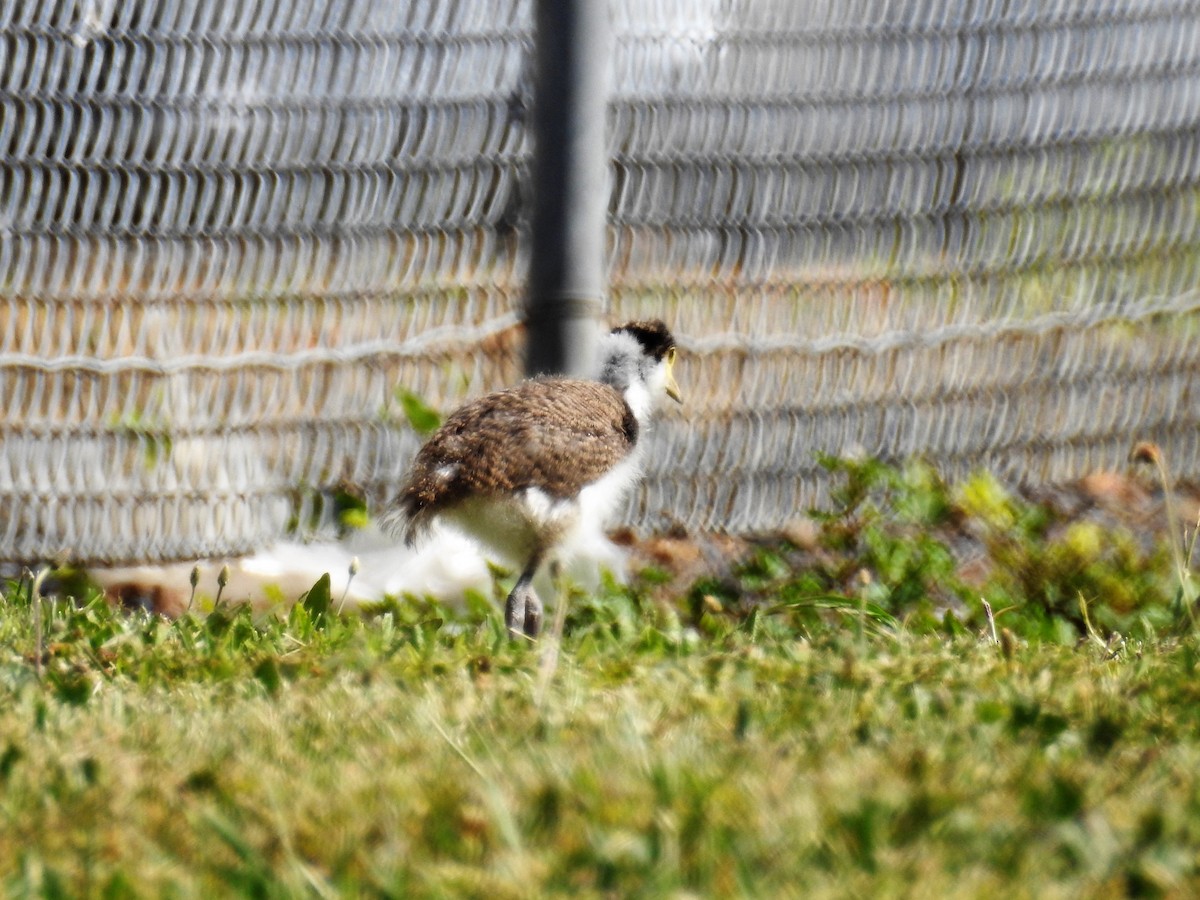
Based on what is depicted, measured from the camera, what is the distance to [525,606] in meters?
5.03

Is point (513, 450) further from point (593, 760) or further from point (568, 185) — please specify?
point (593, 760)

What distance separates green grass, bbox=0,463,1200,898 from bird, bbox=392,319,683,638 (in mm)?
411

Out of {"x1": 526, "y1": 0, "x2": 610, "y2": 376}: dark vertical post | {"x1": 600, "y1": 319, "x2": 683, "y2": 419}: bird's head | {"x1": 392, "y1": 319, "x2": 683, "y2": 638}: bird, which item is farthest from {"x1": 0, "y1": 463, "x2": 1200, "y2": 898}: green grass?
{"x1": 526, "y1": 0, "x2": 610, "y2": 376}: dark vertical post

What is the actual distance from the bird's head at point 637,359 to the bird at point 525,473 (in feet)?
0.36

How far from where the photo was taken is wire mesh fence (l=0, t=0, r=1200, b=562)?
5336mm

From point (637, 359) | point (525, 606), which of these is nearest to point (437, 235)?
point (637, 359)

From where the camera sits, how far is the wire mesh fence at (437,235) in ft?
17.5

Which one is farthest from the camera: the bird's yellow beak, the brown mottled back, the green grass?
the bird's yellow beak

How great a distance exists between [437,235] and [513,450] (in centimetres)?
104

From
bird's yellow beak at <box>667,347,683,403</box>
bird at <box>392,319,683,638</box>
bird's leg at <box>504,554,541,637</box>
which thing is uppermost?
bird's yellow beak at <box>667,347,683,403</box>

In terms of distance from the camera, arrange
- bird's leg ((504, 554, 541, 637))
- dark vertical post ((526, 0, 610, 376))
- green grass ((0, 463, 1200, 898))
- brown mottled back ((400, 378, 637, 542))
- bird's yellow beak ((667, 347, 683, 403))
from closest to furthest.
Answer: green grass ((0, 463, 1200, 898)) < brown mottled back ((400, 378, 637, 542)) < bird's leg ((504, 554, 541, 637)) < dark vertical post ((526, 0, 610, 376)) < bird's yellow beak ((667, 347, 683, 403))

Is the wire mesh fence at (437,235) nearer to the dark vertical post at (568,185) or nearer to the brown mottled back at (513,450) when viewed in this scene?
the dark vertical post at (568,185)

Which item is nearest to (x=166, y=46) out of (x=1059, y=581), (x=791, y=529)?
(x=791, y=529)

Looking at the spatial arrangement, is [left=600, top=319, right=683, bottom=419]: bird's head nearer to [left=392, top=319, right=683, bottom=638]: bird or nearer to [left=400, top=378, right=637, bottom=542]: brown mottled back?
[left=392, top=319, right=683, bottom=638]: bird
